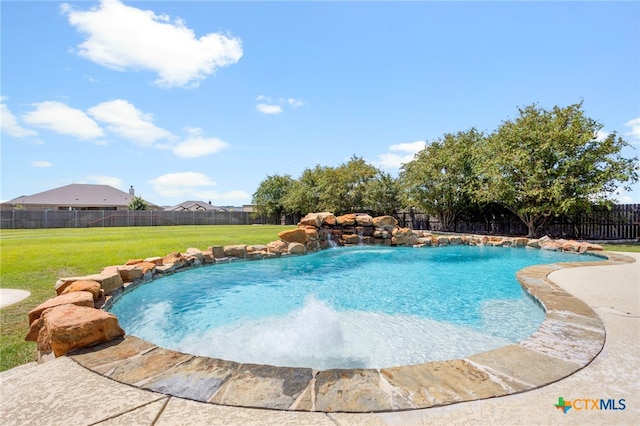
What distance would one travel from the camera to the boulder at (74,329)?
2393 mm

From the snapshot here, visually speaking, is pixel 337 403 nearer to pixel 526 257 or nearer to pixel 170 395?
Answer: pixel 170 395

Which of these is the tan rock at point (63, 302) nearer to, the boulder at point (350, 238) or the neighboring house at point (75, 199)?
the boulder at point (350, 238)

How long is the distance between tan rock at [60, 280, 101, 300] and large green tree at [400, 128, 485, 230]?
16877 mm

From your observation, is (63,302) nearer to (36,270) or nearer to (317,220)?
(36,270)

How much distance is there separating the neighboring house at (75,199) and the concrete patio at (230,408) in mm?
37808

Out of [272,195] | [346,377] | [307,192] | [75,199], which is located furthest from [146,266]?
[75,199]

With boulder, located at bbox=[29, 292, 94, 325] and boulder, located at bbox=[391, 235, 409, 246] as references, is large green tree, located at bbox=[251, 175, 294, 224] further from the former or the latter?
boulder, located at bbox=[29, 292, 94, 325]

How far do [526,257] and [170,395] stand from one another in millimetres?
11155

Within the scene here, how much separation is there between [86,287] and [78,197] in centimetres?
3903

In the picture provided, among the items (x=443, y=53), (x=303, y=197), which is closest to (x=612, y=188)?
(x=443, y=53)

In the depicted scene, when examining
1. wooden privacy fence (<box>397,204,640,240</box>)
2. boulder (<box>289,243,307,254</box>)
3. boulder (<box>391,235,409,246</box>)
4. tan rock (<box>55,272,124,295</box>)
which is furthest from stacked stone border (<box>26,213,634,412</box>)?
wooden privacy fence (<box>397,204,640,240</box>)

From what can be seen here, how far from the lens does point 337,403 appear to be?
5.63ft

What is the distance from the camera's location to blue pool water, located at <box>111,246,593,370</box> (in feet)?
10.5

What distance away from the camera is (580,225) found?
1527 centimetres
